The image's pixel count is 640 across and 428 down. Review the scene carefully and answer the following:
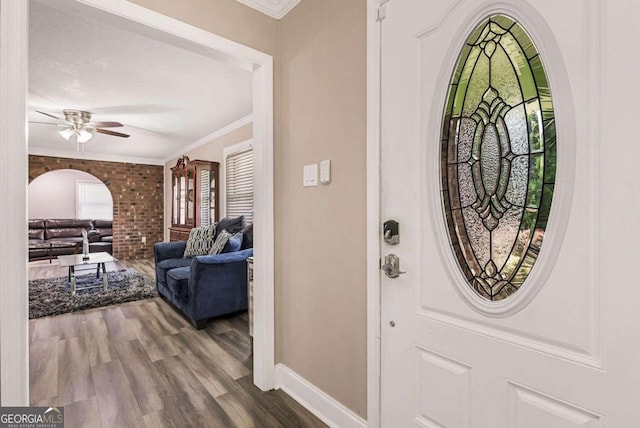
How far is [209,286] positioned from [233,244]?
1.90ft

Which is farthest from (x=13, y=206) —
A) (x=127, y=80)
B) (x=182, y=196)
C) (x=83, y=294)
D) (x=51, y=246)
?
(x=51, y=246)

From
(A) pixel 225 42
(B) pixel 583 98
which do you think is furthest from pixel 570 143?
(A) pixel 225 42

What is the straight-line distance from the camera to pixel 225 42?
1749 millimetres

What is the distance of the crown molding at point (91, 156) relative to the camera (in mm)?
6160

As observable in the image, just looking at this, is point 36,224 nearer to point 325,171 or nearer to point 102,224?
point 102,224

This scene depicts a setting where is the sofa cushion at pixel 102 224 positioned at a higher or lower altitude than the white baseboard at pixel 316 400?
higher

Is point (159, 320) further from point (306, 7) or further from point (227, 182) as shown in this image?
point (306, 7)

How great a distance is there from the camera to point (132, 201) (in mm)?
7102

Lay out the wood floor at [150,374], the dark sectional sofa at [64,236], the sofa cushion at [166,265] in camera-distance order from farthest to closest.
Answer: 1. the dark sectional sofa at [64,236]
2. the sofa cushion at [166,265]
3. the wood floor at [150,374]

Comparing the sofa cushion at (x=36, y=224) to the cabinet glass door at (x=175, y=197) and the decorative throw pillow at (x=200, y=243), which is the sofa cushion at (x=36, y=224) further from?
the decorative throw pillow at (x=200, y=243)

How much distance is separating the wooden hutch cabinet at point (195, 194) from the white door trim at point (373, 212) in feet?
13.7

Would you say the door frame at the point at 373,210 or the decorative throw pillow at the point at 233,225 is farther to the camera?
the decorative throw pillow at the point at 233,225

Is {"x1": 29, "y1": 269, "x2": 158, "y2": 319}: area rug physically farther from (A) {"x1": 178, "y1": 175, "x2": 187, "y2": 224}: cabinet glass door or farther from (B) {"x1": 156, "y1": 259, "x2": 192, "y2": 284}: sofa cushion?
(A) {"x1": 178, "y1": 175, "x2": 187, "y2": 224}: cabinet glass door

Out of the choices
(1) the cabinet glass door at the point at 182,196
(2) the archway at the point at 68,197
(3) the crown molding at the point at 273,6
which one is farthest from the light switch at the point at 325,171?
(2) the archway at the point at 68,197
